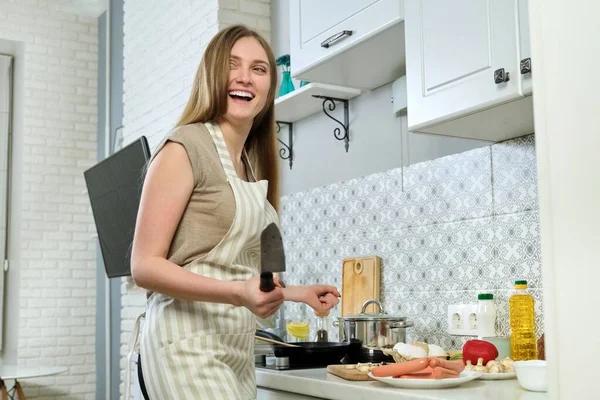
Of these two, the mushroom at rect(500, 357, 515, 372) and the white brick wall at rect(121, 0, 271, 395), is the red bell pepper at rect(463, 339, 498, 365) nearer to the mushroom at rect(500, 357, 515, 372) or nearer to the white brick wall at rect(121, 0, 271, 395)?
the mushroom at rect(500, 357, 515, 372)

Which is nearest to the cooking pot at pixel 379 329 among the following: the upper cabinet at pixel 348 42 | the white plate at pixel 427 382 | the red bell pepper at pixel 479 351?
the red bell pepper at pixel 479 351

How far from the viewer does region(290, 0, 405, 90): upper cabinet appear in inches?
99.0

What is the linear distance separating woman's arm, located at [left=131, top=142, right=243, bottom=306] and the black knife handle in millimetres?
137

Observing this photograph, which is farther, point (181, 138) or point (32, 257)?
point (32, 257)

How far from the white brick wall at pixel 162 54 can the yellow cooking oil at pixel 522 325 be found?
2.17 metres

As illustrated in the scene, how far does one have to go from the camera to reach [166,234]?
1654 millimetres

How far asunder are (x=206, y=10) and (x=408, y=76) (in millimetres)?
1895

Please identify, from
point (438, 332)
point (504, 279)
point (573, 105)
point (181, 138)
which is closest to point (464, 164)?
point (504, 279)

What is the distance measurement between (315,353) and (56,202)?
14.4 ft

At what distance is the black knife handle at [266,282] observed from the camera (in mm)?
1388

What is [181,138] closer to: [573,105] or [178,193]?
[178,193]

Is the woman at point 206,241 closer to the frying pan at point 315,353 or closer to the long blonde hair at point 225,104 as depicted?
the long blonde hair at point 225,104

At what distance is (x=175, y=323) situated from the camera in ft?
5.69

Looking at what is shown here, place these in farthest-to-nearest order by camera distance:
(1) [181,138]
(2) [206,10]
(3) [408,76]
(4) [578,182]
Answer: (2) [206,10], (3) [408,76], (1) [181,138], (4) [578,182]
